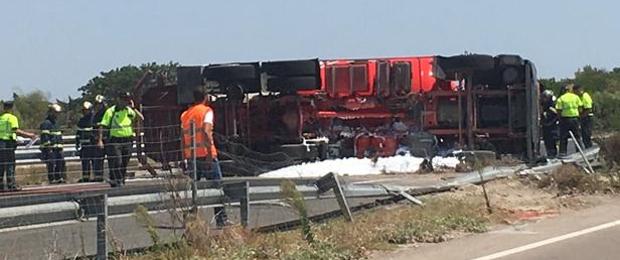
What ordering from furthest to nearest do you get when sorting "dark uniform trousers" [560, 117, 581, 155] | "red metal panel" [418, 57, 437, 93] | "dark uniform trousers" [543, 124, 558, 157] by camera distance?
"dark uniform trousers" [543, 124, 558, 157] → "red metal panel" [418, 57, 437, 93] → "dark uniform trousers" [560, 117, 581, 155]

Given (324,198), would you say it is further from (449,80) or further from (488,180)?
(449,80)

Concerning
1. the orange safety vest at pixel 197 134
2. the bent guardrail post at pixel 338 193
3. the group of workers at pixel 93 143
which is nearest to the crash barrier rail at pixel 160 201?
the bent guardrail post at pixel 338 193

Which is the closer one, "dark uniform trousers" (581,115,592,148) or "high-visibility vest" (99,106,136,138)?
"high-visibility vest" (99,106,136,138)

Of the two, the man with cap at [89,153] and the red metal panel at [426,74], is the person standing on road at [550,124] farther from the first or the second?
the man with cap at [89,153]

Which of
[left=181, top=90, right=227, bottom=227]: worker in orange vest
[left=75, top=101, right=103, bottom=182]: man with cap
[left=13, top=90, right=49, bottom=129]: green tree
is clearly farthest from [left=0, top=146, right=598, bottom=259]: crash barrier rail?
[left=13, top=90, right=49, bottom=129]: green tree

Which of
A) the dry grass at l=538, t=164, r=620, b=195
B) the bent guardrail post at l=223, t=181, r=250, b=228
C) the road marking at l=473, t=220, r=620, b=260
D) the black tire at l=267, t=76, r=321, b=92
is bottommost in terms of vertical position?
the road marking at l=473, t=220, r=620, b=260

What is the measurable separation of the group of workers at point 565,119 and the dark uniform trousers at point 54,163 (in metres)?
10.4

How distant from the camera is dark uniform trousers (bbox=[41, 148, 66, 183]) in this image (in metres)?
19.9

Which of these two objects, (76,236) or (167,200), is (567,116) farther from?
(76,236)

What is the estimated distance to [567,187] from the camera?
59.3 ft

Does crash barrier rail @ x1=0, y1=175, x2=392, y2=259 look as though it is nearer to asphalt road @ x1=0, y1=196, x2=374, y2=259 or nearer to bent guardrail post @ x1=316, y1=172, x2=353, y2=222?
bent guardrail post @ x1=316, y1=172, x2=353, y2=222

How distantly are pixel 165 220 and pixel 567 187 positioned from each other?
918cm

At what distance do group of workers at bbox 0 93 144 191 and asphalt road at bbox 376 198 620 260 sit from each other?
19.3 ft

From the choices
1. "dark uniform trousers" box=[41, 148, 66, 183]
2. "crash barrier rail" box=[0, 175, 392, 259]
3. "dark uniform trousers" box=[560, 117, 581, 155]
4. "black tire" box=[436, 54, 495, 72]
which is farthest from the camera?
"dark uniform trousers" box=[560, 117, 581, 155]
